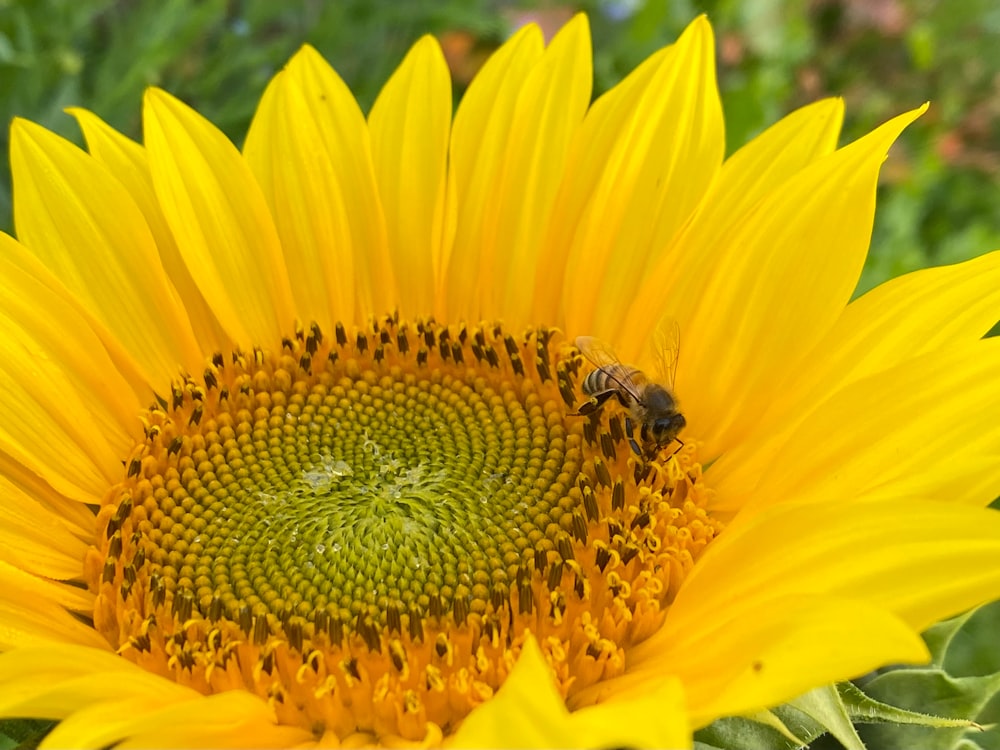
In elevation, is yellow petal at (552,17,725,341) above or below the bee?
above

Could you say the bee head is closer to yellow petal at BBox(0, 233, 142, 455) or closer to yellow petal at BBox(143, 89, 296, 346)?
yellow petal at BBox(143, 89, 296, 346)

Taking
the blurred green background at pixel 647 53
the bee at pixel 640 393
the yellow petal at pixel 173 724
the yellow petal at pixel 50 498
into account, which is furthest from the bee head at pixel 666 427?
the blurred green background at pixel 647 53

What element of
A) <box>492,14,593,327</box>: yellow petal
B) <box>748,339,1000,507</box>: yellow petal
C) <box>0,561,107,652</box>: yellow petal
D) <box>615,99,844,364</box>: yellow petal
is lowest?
<box>0,561,107,652</box>: yellow petal

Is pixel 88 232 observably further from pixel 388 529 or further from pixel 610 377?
pixel 610 377

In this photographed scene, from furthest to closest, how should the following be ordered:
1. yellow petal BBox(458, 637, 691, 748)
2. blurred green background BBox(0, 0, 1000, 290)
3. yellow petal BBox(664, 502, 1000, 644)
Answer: blurred green background BBox(0, 0, 1000, 290)
yellow petal BBox(664, 502, 1000, 644)
yellow petal BBox(458, 637, 691, 748)

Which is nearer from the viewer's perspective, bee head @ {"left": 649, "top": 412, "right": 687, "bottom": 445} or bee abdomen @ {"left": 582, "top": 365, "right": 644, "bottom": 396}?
bee head @ {"left": 649, "top": 412, "right": 687, "bottom": 445}

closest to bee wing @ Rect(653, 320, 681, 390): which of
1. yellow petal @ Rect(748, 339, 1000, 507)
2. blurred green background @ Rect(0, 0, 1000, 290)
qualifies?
yellow petal @ Rect(748, 339, 1000, 507)

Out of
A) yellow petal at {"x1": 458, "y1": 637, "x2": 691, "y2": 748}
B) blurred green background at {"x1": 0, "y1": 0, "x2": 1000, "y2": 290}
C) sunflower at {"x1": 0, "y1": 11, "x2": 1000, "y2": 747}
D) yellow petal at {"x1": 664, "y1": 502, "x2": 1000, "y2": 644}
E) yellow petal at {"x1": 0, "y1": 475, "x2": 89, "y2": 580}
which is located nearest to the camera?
yellow petal at {"x1": 458, "y1": 637, "x2": 691, "y2": 748}

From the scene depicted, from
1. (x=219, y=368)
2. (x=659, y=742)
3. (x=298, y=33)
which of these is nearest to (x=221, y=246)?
(x=219, y=368)
